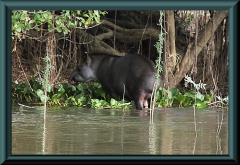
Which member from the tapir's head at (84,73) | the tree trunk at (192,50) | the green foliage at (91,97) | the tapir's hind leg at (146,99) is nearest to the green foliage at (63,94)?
the green foliage at (91,97)

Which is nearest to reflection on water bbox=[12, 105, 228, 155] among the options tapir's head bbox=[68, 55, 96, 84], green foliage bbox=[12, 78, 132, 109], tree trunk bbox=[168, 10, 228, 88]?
green foliage bbox=[12, 78, 132, 109]

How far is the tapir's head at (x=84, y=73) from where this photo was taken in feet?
41.5

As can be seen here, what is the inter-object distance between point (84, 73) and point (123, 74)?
133 cm

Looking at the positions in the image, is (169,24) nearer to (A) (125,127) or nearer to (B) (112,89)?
(B) (112,89)

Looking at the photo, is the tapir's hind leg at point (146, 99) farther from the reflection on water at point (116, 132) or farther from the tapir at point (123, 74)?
the reflection on water at point (116, 132)

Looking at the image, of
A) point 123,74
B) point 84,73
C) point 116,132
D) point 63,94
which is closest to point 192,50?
point 123,74

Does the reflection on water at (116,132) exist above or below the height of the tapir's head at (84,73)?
below

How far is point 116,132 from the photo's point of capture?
7.59 m

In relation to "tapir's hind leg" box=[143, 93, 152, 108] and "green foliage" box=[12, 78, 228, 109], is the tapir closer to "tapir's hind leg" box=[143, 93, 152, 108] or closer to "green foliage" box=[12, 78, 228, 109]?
"tapir's hind leg" box=[143, 93, 152, 108]

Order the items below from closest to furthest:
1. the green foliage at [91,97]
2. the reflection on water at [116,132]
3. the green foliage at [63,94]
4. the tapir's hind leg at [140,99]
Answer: the reflection on water at [116,132]
the tapir's hind leg at [140,99]
the green foliage at [91,97]
the green foliage at [63,94]

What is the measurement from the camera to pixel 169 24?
12.7 metres

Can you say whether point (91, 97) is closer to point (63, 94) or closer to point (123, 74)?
point (63, 94)

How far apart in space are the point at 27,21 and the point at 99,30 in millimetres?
6222

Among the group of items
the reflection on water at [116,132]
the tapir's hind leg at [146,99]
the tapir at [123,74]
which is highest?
the tapir at [123,74]
